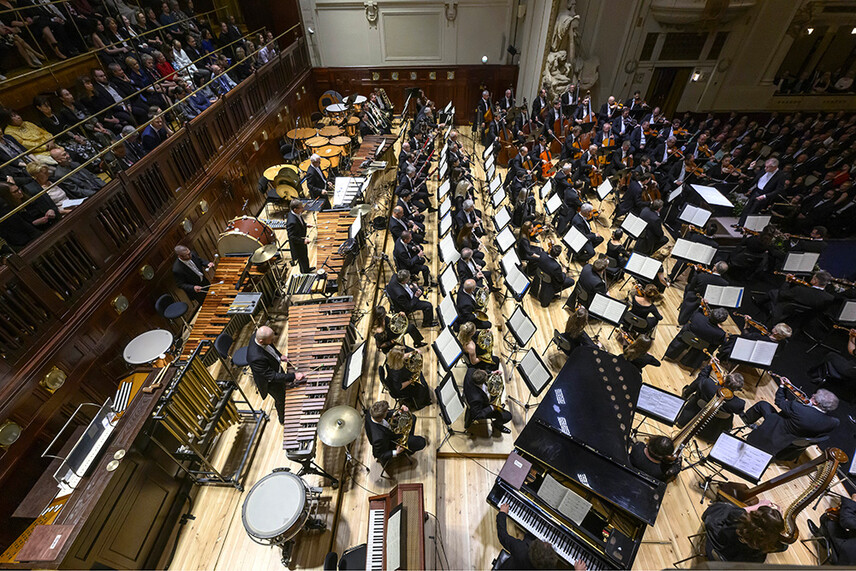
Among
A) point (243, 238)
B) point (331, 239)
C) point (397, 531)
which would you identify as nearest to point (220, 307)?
point (243, 238)

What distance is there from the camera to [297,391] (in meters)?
5.30

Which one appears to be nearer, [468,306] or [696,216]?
[468,306]

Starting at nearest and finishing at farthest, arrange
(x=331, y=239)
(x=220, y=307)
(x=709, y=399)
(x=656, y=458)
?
(x=656, y=458), (x=709, y=399), (x=220, y=307), (x=331, y=239)

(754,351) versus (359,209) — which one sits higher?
(359,209)

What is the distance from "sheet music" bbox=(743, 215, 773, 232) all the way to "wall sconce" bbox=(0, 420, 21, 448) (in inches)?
518

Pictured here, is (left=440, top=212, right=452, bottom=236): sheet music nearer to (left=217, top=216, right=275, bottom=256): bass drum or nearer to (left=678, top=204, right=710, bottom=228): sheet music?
(left=217, top=216, right=275, bottom=256): bass drum

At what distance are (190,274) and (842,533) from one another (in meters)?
10.2

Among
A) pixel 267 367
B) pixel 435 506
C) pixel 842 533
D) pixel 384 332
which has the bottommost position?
pixel 435 506

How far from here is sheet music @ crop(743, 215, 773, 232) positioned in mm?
8191

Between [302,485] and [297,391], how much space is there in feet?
4.80

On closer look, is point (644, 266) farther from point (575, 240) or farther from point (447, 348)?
point (447, 348)

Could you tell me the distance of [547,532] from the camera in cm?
411

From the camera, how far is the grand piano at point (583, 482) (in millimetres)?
3744

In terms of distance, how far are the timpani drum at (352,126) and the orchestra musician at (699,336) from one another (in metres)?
12.3
